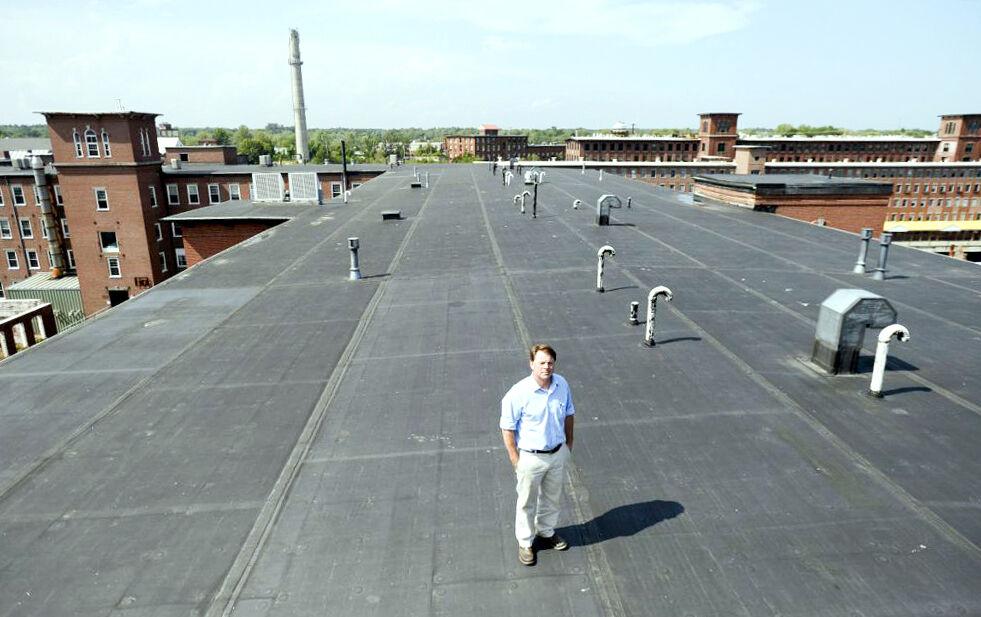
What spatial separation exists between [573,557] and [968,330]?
9.82 metres

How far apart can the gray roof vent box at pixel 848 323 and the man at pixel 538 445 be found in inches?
208

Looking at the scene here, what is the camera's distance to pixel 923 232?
82.6 meters

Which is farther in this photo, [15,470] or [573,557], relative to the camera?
[15,470]

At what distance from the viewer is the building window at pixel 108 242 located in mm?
48375

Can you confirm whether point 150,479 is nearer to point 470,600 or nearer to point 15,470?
point 15,470

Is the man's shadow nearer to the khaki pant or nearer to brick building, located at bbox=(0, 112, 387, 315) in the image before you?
the khaki pant

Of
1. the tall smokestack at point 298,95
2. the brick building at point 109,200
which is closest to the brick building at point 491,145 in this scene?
the tall smokestack at point 298,95

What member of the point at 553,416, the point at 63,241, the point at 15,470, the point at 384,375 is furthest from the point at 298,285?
the point at 63,241

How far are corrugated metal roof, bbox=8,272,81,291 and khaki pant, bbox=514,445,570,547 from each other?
5934 centimetres

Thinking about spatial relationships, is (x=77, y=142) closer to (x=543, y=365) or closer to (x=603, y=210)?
(x=603, y=210)

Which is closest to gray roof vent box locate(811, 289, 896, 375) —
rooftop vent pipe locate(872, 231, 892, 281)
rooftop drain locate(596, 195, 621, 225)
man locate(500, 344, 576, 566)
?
man locate(500, 344, 576, 566)

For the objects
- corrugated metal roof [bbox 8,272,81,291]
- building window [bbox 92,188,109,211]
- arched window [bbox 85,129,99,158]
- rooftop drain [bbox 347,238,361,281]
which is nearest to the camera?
rooftop drain [bbox 347,238,361,281]

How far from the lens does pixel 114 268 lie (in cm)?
4878

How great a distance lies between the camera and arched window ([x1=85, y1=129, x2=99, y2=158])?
46.0 meters
